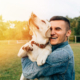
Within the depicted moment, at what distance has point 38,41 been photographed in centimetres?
180

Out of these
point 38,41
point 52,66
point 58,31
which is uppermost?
point 58,31

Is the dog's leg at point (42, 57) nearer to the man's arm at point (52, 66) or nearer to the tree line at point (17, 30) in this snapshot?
the man's arm at point (52, 66)

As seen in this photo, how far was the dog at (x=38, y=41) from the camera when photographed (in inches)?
66.7

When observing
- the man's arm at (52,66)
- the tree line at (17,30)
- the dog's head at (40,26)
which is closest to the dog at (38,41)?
the dog's head at (40,26)

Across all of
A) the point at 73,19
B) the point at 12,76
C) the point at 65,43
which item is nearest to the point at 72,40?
the point at 73,19

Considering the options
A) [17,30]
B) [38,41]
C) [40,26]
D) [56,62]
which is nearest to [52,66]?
[56,62]

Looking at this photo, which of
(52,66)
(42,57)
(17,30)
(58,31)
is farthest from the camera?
(17,30)

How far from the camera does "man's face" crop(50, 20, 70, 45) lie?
1.75 metres

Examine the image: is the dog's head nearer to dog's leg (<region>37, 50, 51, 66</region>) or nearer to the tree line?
dog's leg (<region>37, 50, 51, 66</region>)

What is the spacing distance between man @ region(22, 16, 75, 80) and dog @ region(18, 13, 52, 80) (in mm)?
80

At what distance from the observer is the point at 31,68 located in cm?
161

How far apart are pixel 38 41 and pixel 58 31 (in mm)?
329

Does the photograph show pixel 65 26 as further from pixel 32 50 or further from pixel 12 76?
pixel 12 76

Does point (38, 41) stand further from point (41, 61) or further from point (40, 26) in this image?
point (41, 61)
